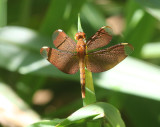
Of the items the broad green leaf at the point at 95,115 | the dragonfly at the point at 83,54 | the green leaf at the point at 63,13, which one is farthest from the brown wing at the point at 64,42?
the green leaf at the point at 63,13

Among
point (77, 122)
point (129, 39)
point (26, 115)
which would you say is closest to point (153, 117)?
point (129, 39)

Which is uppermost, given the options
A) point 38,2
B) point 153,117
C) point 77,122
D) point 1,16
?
point 38,2

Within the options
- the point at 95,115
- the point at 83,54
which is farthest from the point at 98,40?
the point at 95,115

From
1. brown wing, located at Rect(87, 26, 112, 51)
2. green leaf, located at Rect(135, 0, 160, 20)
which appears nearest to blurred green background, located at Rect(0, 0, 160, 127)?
green leaf, located at Rect(135, 0, 160, 20)

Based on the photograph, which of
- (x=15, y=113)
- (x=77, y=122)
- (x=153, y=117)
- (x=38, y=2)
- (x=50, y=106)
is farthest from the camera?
(x=38, y=2)

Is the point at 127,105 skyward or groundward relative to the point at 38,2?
groundward

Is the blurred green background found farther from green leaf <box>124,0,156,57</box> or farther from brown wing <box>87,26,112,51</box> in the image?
brown wing <box>87,26,112,51</box>

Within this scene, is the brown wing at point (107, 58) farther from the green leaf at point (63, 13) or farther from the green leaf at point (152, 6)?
the green leaf at point (63, 13)

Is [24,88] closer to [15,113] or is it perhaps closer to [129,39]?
[15,113]
